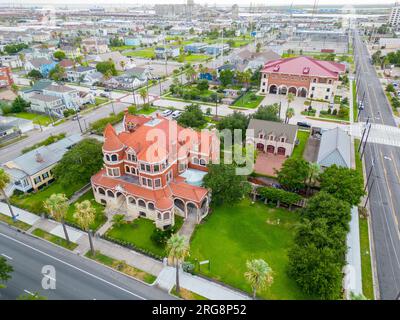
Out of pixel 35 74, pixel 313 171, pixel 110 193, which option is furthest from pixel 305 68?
pixel 35 74

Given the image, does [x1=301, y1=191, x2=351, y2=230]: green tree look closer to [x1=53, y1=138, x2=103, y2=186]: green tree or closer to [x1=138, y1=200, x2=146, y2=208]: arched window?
[x1=138, y1=200, x2=146, y2=208]: arched window

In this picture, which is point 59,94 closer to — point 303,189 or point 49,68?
point 49,68

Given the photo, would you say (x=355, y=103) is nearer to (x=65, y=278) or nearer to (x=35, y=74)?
(x=65, y=278)

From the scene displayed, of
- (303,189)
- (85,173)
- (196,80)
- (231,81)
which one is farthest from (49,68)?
(303,189)

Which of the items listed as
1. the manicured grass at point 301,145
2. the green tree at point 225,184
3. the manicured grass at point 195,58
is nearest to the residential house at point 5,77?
the manicured grass at point 195,58

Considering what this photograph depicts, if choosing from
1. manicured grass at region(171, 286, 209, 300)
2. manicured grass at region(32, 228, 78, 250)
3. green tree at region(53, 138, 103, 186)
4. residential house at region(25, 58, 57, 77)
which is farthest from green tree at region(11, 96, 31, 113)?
manicured grass at region(171, 286, 209, 300)
